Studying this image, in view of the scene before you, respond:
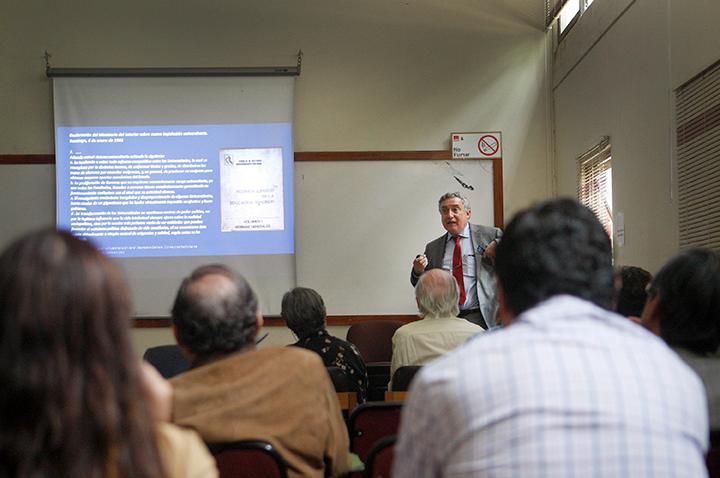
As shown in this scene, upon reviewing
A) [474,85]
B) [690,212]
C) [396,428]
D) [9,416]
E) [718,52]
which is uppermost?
[474,85]

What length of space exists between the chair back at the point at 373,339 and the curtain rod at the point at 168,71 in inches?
87.1

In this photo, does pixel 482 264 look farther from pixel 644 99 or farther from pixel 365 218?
pixel 365 218

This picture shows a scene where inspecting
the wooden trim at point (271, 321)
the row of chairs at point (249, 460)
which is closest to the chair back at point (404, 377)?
the row of chairs at point (249, 460)

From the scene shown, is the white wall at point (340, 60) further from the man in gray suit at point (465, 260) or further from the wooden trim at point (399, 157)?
the man in gray suit at point (465, 260)

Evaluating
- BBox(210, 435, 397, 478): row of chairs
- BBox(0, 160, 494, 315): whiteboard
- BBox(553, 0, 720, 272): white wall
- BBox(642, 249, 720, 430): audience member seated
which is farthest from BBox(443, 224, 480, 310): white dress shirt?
BBox(210, 435, 397, 478): row of chairs

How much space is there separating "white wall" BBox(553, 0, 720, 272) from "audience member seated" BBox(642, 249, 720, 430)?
2.22 m

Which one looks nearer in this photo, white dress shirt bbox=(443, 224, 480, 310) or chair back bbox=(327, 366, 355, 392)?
chair back bbox=(327, 366, 355, 392)

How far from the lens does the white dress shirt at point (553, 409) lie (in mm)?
1041

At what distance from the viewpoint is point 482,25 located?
666 cm

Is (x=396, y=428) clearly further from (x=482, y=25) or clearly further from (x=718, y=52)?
(x=482, y=25)

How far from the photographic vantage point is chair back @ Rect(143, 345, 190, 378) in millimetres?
3420

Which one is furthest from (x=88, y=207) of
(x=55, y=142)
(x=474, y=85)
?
(x=474, y=85)

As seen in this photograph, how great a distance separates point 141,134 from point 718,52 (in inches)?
165

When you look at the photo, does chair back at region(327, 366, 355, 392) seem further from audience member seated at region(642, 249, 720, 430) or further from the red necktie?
the red necktie
